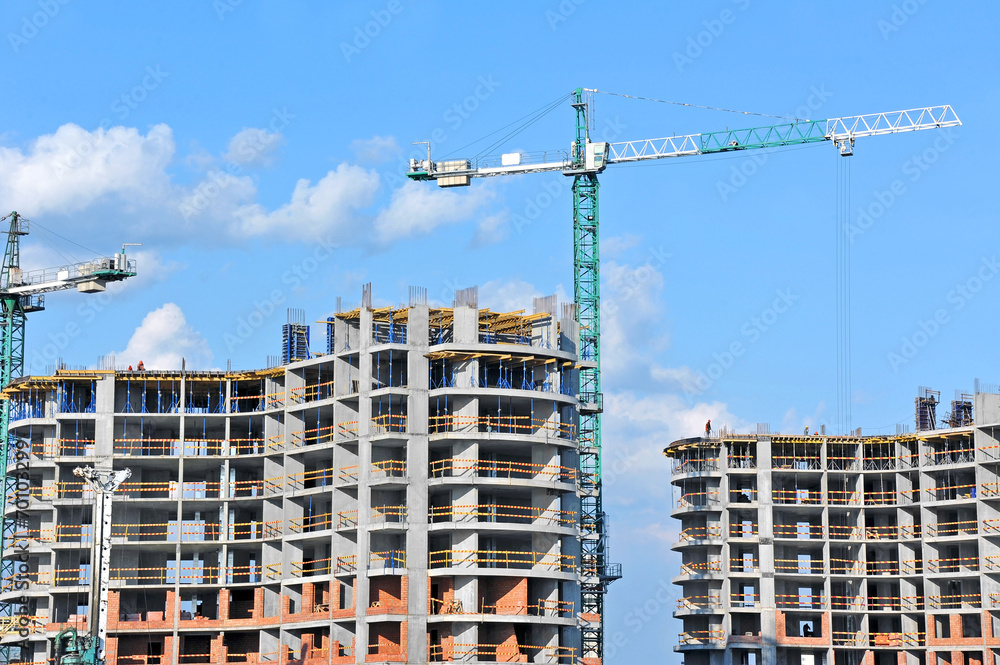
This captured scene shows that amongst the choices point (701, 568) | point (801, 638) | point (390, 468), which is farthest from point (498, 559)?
point (801, 638)

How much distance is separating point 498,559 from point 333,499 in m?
9.89

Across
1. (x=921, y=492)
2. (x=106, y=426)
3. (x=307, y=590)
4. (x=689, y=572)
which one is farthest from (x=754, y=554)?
(x=106, y=426)

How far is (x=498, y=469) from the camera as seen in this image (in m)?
95.4

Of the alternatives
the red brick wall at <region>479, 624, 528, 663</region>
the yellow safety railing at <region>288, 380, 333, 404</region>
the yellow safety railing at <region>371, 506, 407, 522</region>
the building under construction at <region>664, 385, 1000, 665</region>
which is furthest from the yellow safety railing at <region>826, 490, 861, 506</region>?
the yellow safety railing at <region>288, 380, 333, 404</region>

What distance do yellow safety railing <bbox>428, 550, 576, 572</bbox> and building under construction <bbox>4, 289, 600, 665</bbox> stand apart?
139mm

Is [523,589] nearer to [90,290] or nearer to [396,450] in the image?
[396,450]

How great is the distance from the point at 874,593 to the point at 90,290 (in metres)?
61.1

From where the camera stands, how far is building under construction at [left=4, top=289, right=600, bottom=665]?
304 ft

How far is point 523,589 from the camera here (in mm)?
92438

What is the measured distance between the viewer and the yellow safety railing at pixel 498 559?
92125 millimetres

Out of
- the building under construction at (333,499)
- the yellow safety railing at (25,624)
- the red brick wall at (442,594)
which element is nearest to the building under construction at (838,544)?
the building under construction at (333,499)

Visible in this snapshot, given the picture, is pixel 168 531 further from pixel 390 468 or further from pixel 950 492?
pixel 950 492

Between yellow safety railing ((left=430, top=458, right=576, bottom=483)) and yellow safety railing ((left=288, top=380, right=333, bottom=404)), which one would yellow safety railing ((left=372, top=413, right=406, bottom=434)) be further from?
yellow safety railing ((left=288, top=380, right=333, bottom=404))

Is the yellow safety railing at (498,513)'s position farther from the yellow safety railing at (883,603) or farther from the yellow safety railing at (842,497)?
the yellow safety railing at (883,603)
